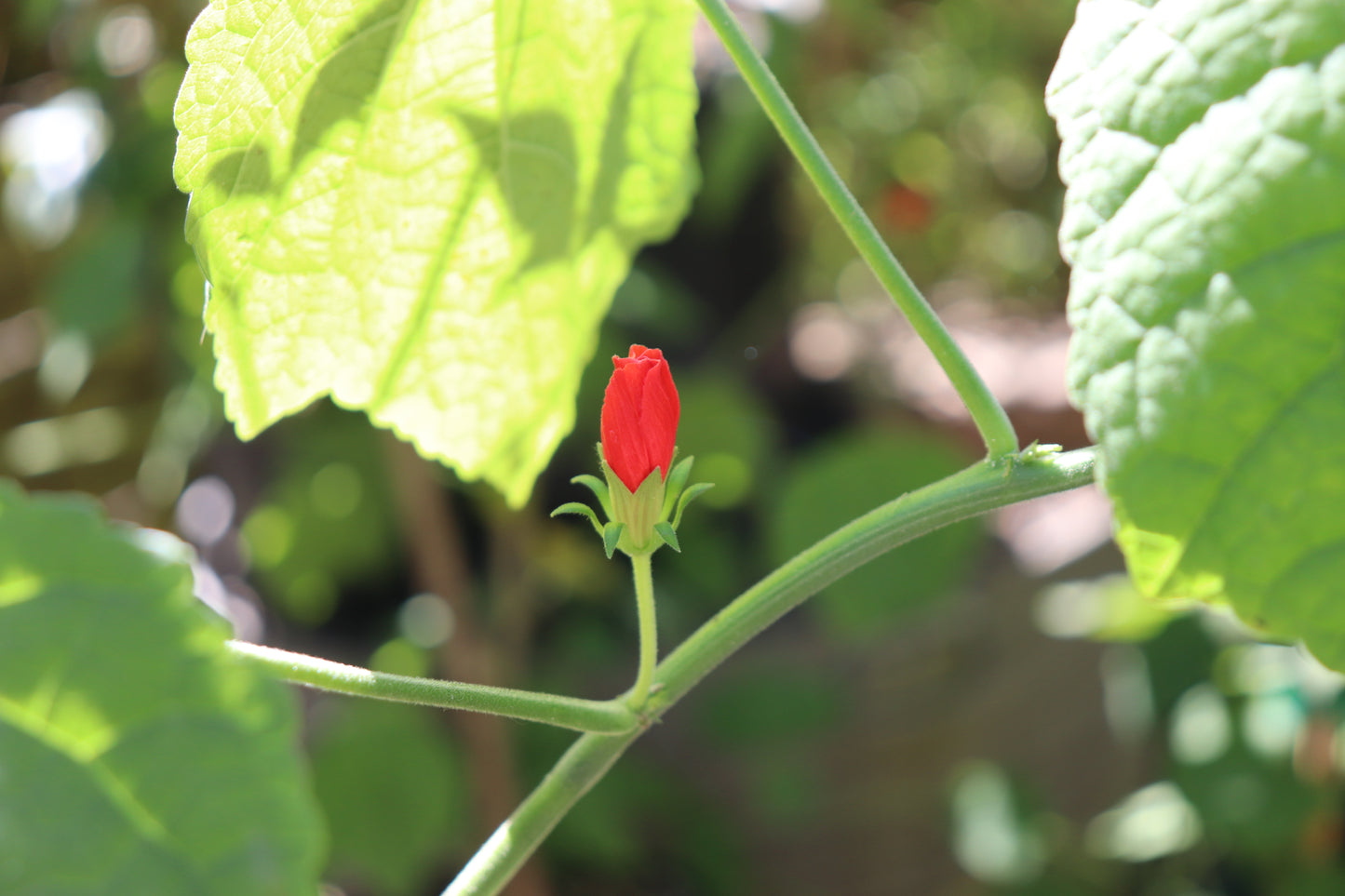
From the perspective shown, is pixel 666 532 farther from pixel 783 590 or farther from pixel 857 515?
pixel 857 515

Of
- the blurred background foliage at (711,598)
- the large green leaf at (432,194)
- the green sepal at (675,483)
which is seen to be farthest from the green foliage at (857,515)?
the green sepal at (675,483)

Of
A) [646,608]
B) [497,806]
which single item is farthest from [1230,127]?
[497,806]

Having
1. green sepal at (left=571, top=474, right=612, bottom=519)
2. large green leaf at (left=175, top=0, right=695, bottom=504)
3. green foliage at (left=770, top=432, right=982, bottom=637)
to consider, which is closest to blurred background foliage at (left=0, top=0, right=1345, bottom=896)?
green foliage at (left=770, top=432, right=982, bottom=637)

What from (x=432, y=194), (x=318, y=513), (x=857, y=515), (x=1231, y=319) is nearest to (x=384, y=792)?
(x=318, y=513)

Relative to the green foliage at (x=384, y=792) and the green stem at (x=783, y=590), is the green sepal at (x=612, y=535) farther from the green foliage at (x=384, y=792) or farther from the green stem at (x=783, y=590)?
the green foliage at (x=384, y=792)

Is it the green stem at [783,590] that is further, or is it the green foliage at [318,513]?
the green foliage at [318,513]
